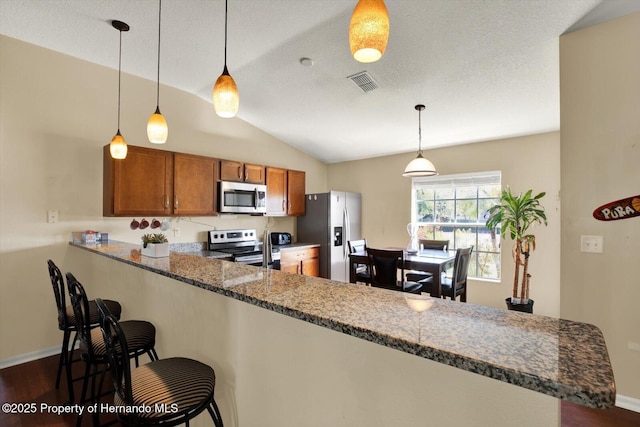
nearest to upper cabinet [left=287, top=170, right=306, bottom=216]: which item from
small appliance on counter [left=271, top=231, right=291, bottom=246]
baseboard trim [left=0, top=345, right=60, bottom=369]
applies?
small appliance on counter [left=271, top=231, right=291, bottom=246]

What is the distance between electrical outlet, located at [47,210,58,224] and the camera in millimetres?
2994

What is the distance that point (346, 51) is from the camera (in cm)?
272

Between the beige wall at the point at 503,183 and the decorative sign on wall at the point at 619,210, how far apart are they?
5.82 ft

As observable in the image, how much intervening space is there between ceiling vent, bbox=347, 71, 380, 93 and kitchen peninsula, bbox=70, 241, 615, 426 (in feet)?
7.38

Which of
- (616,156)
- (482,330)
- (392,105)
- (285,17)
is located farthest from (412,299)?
(392,105)

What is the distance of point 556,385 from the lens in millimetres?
547

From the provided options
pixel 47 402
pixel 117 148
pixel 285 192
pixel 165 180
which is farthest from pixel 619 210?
pixel 47 402

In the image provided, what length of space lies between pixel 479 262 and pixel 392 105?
8.15 ft

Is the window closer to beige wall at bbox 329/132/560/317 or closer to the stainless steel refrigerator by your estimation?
beige wall at bbox 329/132/560/317

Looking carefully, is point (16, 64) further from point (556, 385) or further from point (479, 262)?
point (479, 262)

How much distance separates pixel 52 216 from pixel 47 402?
1.64 m

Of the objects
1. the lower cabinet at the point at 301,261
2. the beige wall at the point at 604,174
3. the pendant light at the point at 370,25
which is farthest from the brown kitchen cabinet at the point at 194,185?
the beige wall at the point at 604,174

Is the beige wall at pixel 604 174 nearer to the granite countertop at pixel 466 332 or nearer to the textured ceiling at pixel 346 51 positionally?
the textured ceiling at pixel 346 51

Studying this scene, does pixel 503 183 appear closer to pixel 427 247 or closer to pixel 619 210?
pixel 427 247
